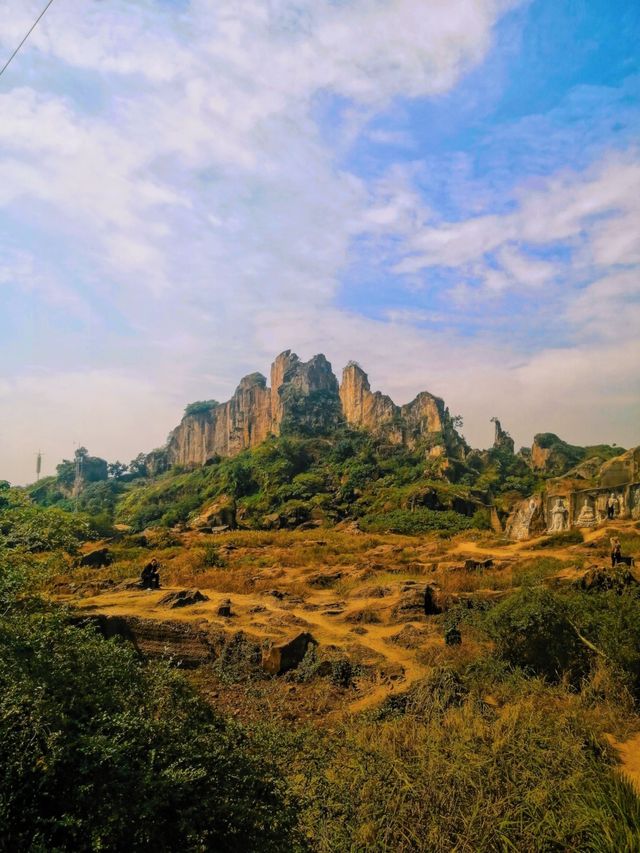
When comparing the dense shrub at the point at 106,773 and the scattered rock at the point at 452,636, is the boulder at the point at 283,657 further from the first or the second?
the dense shrub at the point at 106,773

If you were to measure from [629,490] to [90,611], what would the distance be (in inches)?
916

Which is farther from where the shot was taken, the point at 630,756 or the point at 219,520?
the point at 219,520

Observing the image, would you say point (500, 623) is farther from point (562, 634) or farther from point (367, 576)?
point (367, 576)

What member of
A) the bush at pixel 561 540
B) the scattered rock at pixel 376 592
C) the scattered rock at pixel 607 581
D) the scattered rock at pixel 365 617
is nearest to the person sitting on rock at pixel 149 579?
the scattered rock at pixel 376 592

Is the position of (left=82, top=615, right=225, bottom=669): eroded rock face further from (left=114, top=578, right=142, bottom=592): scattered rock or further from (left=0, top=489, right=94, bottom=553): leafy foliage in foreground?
(left=114, top=578, right=142, bottom=592): scattered rock

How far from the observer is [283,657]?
8.58 meters

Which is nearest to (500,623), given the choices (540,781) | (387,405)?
(540,781)

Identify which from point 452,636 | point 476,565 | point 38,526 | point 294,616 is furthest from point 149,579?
point 476,565

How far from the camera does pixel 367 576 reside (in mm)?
16938

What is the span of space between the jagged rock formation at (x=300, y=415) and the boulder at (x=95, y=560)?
46.6 metres

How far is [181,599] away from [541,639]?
8.43 metres

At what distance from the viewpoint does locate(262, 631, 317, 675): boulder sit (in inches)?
334

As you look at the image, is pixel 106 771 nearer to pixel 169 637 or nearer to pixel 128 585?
pixel 169 637

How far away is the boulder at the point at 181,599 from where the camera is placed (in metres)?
12.1
